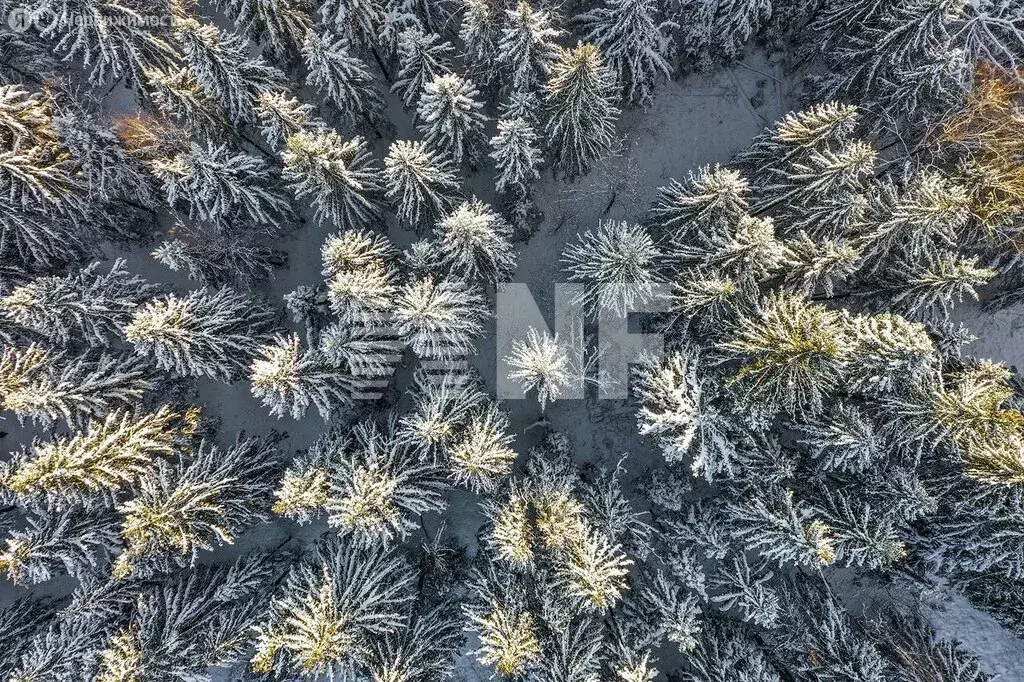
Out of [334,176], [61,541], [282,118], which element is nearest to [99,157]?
[282,118]

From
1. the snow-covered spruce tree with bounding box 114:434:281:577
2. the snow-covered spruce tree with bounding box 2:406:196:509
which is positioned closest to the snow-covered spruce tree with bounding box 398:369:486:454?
the snow-covered spruce tree with bounding box 114:434:281:577

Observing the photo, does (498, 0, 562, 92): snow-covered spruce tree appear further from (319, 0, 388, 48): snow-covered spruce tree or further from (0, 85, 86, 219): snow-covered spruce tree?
(0, 85, 86, 219): snow-covered spruce tree

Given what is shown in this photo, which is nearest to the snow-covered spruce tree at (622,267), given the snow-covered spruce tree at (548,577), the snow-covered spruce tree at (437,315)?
the snow-covered spruce tree at (437,315)

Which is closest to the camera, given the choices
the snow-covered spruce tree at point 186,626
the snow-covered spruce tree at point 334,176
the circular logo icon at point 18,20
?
the snow-covered spruce tree at point 334,176

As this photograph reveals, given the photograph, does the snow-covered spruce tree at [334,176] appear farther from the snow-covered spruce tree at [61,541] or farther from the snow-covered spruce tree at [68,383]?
the snow-covered spruce tree at [61,541]

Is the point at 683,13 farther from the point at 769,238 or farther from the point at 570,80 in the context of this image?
the point at 769,238

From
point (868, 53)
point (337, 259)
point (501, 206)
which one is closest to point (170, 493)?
point (337, 259)
